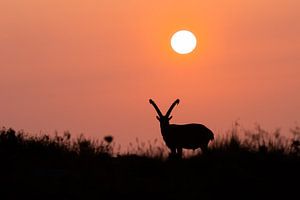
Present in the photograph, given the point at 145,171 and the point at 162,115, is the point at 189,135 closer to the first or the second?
the point at 162,115

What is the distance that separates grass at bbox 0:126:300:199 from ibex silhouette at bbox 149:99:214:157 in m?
2.40

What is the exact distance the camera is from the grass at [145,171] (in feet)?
41.5

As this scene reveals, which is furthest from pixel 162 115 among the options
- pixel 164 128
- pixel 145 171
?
pixel 145 171

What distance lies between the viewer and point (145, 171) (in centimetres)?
1529

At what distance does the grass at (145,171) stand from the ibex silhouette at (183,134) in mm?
2402

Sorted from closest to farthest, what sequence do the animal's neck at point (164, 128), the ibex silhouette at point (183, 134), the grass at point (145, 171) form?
the grass at point (145, 171) < the ibex silhouette at point (183, 134) < the animal's neck at point (164, 128)

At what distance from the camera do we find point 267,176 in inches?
545

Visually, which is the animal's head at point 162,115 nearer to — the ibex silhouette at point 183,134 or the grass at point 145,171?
the ibex silhouette at point 183,134

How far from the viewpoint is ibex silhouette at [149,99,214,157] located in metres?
20.8

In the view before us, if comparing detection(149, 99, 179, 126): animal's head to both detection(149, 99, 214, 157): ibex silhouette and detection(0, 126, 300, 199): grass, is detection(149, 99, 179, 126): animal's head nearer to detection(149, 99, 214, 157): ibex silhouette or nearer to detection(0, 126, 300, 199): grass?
detection(149, 99, 214, 157): ibex silhouette

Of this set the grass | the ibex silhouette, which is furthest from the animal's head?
the grass

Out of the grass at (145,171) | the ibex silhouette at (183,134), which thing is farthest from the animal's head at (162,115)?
the grass at (145,171)

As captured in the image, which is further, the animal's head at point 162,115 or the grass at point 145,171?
the animal's head at point 162,115

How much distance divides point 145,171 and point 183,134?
20.0 feet
